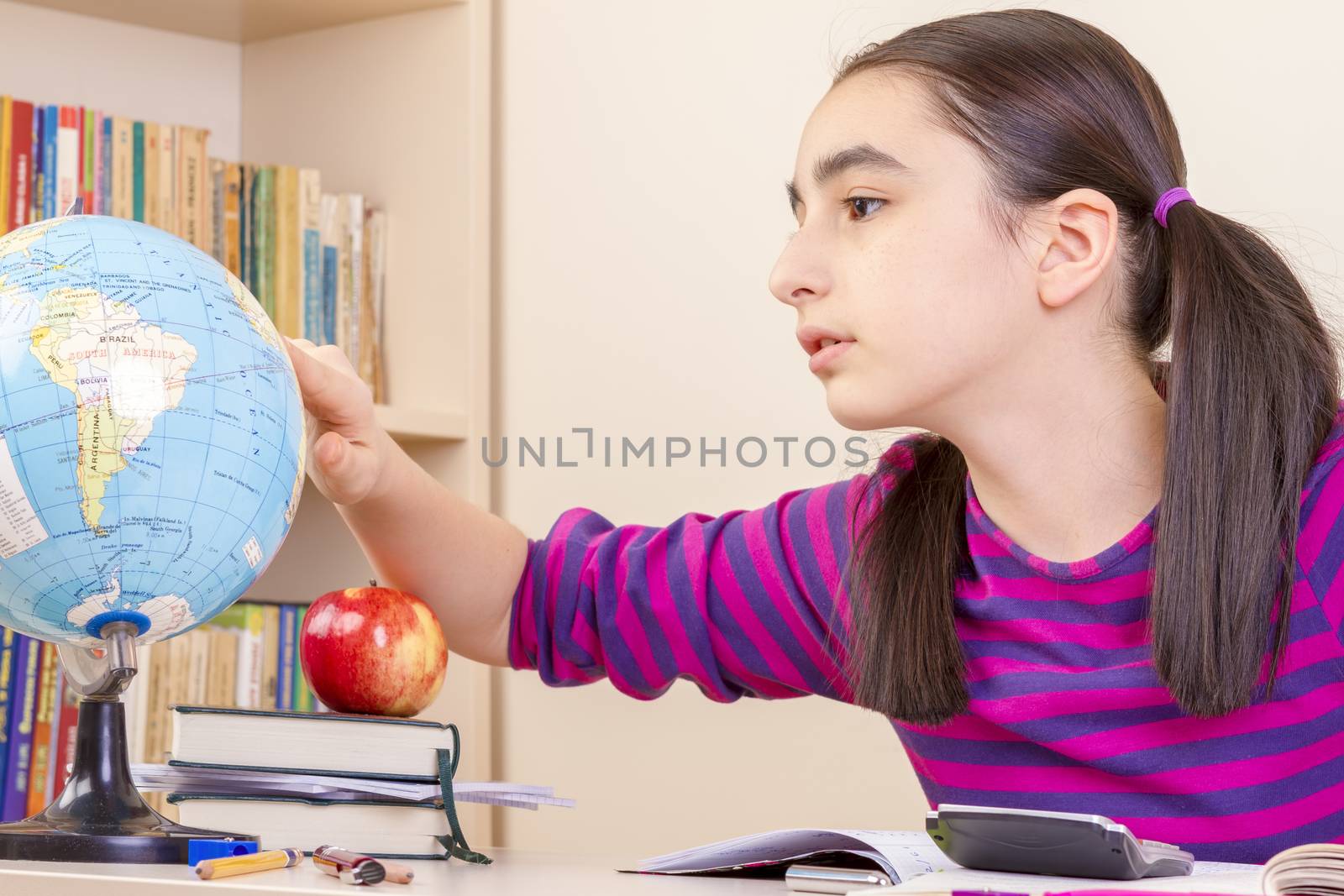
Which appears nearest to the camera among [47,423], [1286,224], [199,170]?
[47,423]

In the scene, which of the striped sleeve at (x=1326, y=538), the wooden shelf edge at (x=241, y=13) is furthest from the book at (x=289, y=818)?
the wooden shelf edge at (x=241, y=13)

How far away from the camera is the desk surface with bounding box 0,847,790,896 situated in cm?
69

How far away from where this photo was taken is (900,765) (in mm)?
1590

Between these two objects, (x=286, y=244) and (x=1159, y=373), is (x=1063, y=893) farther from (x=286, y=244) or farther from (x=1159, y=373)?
(x=286, y=244)

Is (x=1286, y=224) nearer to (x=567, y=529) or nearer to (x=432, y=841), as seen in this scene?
(x=567, y=529)

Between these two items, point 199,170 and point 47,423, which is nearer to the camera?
point 47,423

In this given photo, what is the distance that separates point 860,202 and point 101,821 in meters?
0.64

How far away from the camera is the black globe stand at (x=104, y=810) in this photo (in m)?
0.78

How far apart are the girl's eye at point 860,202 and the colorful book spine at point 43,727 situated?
1056 millimetres

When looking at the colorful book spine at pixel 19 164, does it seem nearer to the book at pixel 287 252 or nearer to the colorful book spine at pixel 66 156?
the colorful book spine at pixel 66 156

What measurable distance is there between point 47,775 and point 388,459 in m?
0.75

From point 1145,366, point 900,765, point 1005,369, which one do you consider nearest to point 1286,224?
point 1145,366

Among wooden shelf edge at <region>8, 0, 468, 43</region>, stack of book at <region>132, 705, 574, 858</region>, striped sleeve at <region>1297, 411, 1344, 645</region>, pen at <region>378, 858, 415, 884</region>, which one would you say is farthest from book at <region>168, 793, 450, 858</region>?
wooden shelf edge at <region>8, 0, 468, 43</region>

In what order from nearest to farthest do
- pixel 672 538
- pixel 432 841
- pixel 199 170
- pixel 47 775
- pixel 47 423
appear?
pixel 47 423
pixel 432 841
pixel 672 538
pixel 47 775
pixel 199 170
